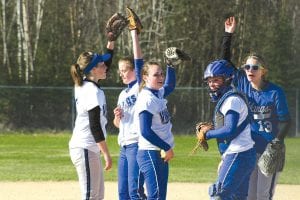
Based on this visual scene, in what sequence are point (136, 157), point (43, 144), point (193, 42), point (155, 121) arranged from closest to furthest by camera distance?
point (155, 121) < point (136, 157) < point (43, 144) < point (193, 42)

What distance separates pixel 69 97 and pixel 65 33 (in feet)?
20.9

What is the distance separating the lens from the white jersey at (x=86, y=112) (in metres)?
7.38

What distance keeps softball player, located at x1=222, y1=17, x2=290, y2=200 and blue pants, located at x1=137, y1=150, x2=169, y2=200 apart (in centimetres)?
107

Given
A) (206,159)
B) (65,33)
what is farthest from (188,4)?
(206,159)

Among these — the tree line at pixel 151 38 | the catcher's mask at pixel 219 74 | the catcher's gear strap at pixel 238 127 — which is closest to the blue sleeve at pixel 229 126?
the catcher's gear strap at pixel 238 127

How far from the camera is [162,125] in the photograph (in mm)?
7492

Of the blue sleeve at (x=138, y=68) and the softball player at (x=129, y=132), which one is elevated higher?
the blue sleeve at (x=138, y=68)

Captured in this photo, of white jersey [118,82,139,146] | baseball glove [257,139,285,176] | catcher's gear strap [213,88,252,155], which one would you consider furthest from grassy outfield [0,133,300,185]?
catcher's gear strap [213,88,252,155]

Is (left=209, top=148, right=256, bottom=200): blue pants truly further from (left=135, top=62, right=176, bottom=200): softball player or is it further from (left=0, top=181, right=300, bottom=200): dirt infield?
(left=0, top=181, right=300, bottom=200): dirt infield

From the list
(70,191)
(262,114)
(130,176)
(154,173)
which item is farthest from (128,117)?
(70,191)

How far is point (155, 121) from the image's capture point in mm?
7438

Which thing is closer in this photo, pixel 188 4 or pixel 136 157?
pixel 136 157

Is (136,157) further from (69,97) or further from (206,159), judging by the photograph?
(69,97)

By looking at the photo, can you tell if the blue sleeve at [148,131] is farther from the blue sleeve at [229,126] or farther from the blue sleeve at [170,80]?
the blue sleeve at [170,80]
